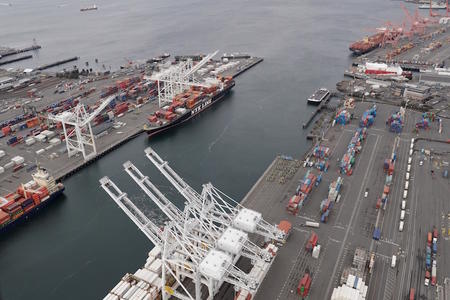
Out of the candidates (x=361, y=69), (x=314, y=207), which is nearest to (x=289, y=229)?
(x=314, y=207)

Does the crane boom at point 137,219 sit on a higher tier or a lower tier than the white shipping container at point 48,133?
higher

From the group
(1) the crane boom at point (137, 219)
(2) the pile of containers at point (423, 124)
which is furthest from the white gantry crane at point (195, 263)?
(2) the pile of containers at point (423, 124)

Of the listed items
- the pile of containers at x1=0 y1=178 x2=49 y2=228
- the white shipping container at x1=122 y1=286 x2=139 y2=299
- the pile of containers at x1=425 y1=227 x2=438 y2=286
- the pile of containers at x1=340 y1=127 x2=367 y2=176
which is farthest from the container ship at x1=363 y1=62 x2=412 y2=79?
the white shipping container at x1=122 y1=286 x2=139 y2=299

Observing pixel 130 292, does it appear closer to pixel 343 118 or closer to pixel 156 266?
pixel 156 266

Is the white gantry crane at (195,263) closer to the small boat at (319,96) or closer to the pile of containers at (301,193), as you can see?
the pile of containers at (301,193)

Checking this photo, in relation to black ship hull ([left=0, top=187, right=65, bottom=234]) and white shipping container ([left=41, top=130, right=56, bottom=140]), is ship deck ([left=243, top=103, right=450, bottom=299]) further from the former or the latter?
white shipping container ([left=41, top=130, right=56, bottom=140])
